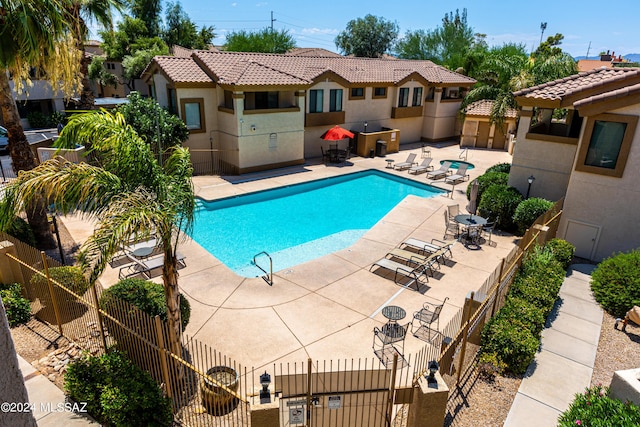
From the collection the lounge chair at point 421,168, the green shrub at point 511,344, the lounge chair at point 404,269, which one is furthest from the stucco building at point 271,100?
the green shrub at point 511,344

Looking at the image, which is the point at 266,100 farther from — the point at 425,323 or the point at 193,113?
the point at 425,323

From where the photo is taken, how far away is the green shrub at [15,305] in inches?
379

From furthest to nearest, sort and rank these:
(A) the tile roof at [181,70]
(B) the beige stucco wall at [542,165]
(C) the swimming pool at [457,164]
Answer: (C) the swimming pool at [457,164]
(A) the tile roof at [181,70]
(B) the beige stucco wall at [542,165]

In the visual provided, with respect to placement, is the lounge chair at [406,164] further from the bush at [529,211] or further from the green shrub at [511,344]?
the green shrub at [511,344]

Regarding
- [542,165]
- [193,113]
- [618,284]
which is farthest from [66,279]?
[542,165]

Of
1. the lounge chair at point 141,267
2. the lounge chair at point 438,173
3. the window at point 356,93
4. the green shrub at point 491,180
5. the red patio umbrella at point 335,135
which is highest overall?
the window at point 356,93

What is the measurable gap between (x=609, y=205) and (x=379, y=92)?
66.0ft

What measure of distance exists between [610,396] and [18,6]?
49.7 ft

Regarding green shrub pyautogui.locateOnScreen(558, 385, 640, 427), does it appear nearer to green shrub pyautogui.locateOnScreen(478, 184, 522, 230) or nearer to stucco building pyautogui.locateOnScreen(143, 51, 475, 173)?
green shrub pyautogui.locateOnScreen(478, 184, 522, 230)

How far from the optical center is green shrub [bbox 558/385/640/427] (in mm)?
6160

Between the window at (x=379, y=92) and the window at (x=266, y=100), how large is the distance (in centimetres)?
897

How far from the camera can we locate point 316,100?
2777cm

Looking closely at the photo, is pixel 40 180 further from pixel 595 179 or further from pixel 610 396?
pixel 595 179

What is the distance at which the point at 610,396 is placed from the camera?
718cm
